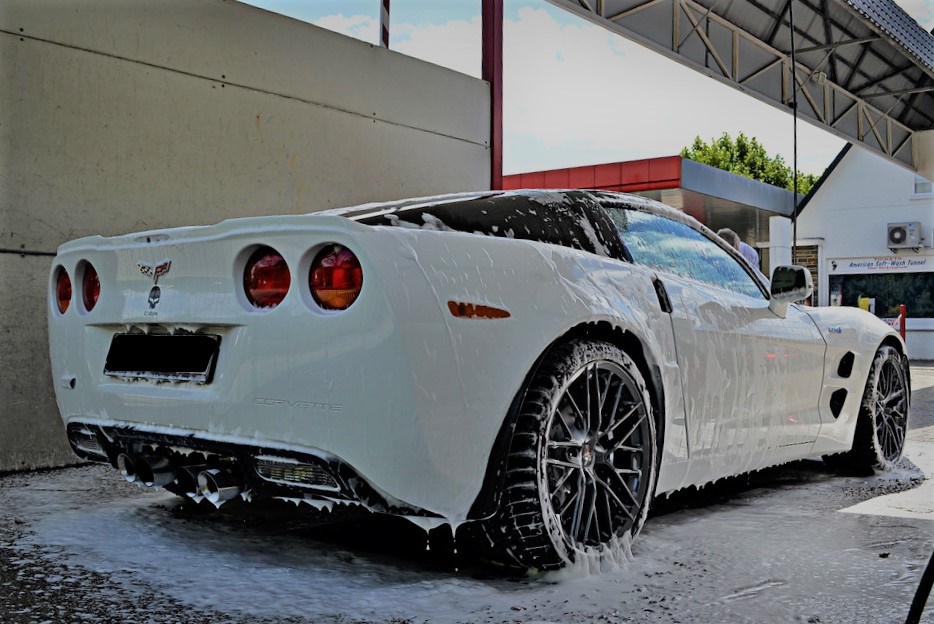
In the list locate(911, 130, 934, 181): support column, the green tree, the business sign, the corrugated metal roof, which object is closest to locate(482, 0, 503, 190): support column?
the corrugated metal roof

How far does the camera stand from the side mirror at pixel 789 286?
4250mm

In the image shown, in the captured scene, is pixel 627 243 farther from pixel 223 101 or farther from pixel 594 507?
pixel 223 101

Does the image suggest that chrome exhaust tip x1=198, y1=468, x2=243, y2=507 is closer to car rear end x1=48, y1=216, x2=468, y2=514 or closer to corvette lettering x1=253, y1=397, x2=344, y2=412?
car rear end x1=48, y1=216, x2=468, y2=514

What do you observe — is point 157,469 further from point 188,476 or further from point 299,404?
point 299,404

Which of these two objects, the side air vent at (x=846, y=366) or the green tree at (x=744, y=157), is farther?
the green tree at (x=744, y=157)

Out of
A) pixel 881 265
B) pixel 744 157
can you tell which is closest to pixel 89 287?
pixel 881 265

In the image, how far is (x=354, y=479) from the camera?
8.44ft

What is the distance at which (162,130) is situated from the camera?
18.9 feet

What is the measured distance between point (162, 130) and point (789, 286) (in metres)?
3.71

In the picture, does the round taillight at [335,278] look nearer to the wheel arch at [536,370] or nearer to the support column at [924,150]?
the wheel arch at [536,370]

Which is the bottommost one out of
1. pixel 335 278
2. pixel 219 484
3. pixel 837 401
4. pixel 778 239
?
pixel 219 484

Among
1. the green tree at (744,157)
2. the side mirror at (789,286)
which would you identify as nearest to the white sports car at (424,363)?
the side mirror at (789,286)

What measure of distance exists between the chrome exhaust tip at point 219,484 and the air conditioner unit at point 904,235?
71.1ft

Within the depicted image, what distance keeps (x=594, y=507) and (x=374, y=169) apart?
4.76 meters
